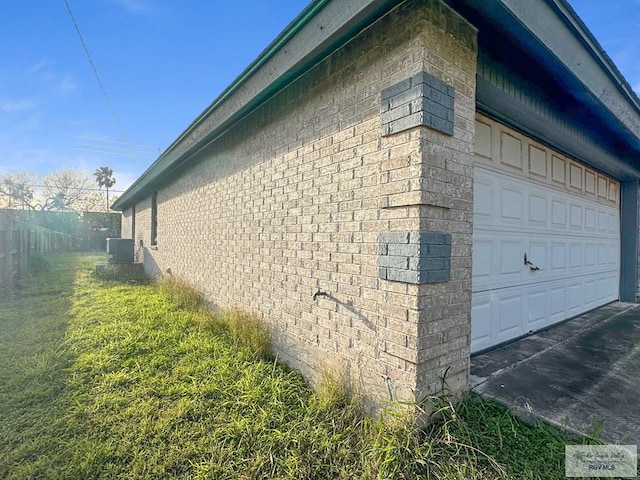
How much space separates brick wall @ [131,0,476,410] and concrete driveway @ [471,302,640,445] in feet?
2.13

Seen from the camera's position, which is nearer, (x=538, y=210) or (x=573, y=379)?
(x=573, y=379)

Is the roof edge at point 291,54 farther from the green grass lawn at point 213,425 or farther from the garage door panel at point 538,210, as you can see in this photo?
the garage door panel at point 538,210

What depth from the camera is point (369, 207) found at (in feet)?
7.92

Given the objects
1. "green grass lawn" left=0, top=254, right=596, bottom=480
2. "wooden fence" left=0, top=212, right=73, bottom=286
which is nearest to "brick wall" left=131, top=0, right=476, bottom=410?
"green grass lawn" left=0, top=254, right=596, bottom=480

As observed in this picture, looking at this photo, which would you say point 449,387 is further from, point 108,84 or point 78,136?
point 78,136

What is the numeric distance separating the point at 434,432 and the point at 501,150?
313 cm

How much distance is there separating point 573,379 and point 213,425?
3.23 metres

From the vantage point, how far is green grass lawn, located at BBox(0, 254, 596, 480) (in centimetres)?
192

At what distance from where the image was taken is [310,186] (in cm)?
309

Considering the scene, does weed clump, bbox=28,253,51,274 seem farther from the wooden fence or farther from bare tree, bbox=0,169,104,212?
bare tree, bbox=0,169,104,212

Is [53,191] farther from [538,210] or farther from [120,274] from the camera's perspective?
[538,210]

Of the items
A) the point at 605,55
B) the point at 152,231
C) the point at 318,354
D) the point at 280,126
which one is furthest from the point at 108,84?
the point at 605,55

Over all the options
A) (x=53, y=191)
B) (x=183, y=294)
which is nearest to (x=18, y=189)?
(x=53, y=191)

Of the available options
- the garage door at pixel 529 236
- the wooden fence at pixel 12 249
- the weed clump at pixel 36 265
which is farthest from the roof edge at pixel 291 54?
the weed clump at pixel 36 265
